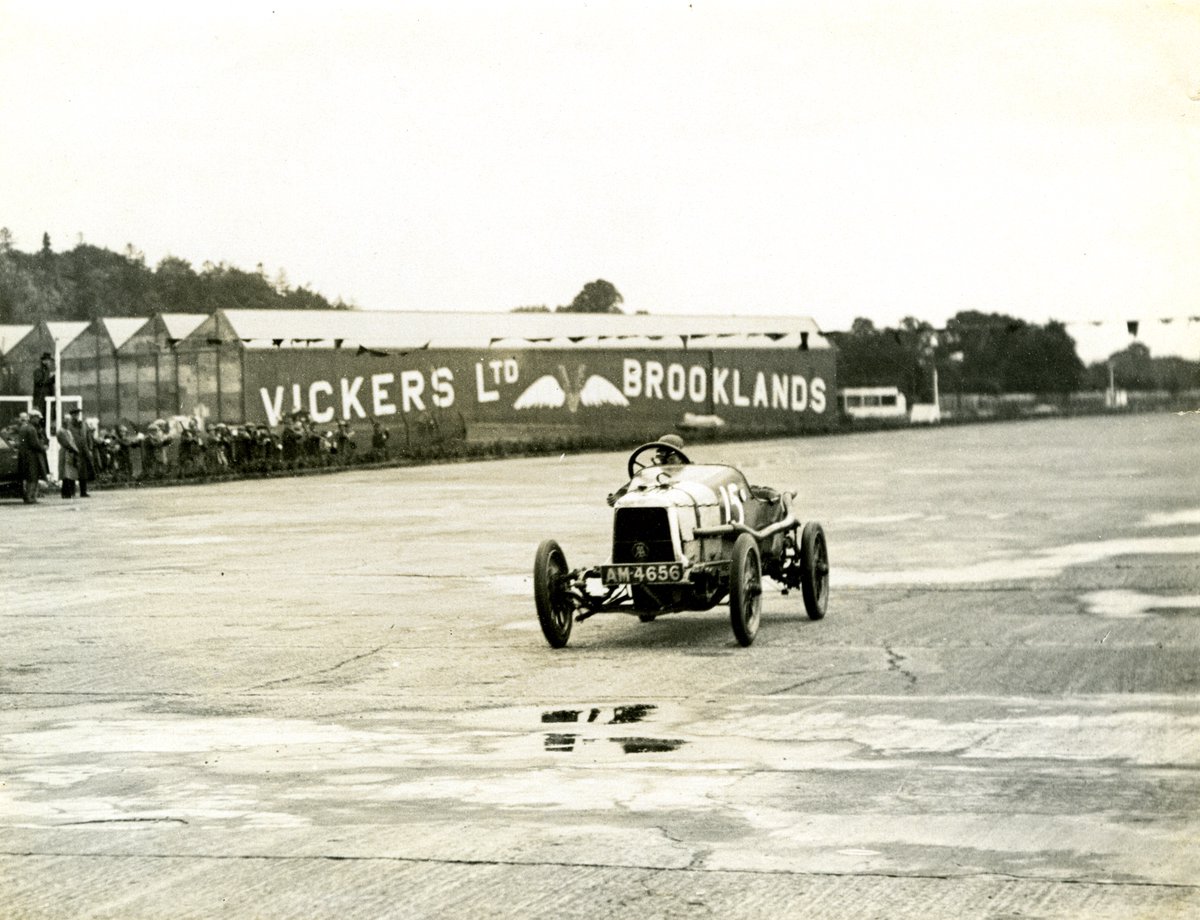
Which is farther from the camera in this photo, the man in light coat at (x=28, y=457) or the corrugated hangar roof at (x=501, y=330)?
the corrugated hangar roof at (x=501, y=330)

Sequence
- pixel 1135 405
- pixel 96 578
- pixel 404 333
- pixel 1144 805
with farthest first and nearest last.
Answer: pixel 1135 405 < pixel 404 333 < pixel 96 578 < pixel 1144 805

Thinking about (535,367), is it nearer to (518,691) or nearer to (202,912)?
(518,691)

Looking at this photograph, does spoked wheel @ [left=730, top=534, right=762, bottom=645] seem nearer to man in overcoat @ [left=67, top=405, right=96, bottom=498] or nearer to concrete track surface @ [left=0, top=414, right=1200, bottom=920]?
concrete track surface @ [left=0, top=414, right=1200, bottom=920]

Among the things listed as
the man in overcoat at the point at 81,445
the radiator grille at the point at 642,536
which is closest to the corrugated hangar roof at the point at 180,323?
the man in overcoat at the point at 81,445

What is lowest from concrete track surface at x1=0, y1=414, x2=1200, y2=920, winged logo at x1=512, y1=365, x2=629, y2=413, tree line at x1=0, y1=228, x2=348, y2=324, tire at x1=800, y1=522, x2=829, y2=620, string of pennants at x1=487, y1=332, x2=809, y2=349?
concrete track surface at x1=0, y1=414, x2=1200, y2=920

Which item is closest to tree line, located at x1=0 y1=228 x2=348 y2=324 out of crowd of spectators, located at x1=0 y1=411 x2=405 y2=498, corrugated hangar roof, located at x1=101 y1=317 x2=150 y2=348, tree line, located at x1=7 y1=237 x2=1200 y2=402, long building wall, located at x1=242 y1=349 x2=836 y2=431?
tree line, located at x1=7 y1=237 x2=1200 y2=402

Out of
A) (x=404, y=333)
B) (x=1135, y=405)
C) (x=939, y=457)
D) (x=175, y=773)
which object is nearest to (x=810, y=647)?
(x=175, y=773)

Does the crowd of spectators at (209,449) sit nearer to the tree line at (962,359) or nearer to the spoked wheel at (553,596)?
the tree line at (962,359)
